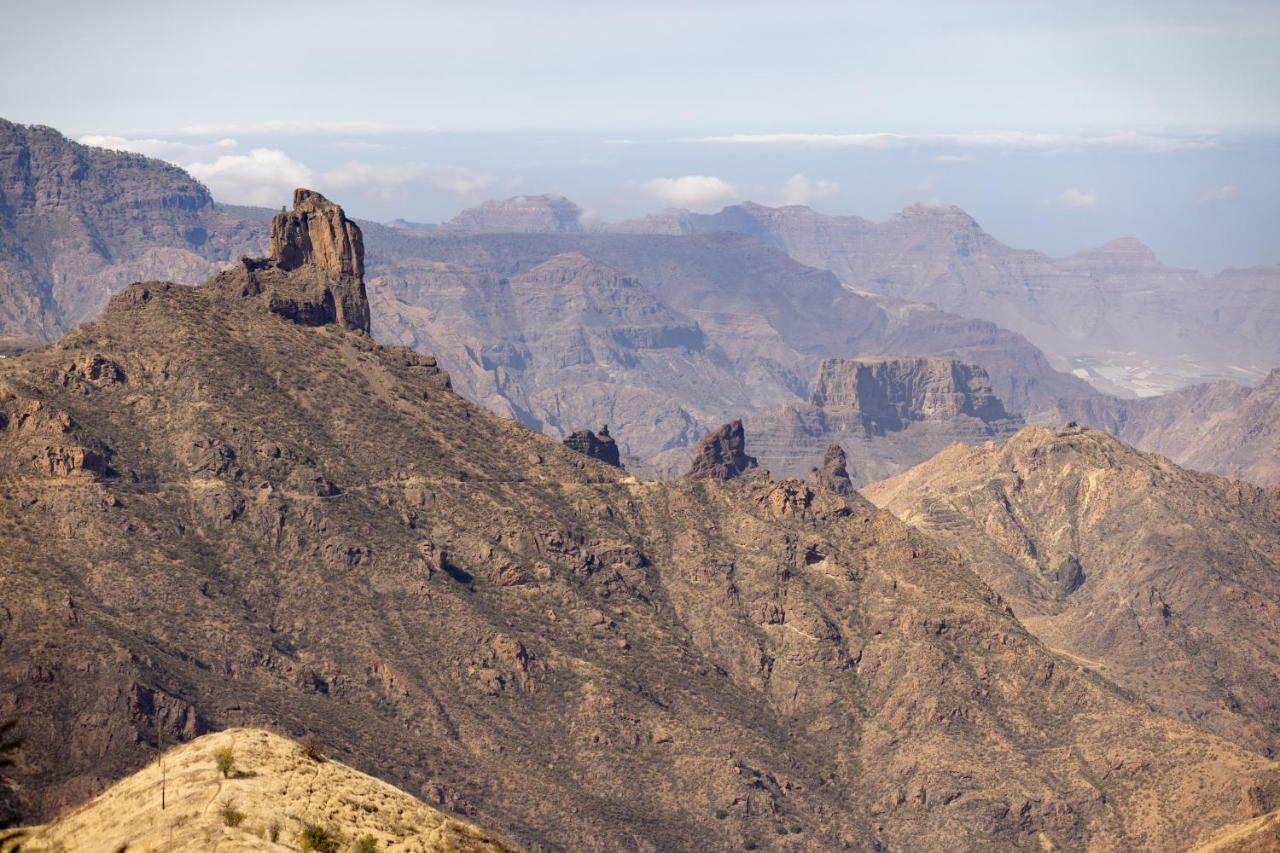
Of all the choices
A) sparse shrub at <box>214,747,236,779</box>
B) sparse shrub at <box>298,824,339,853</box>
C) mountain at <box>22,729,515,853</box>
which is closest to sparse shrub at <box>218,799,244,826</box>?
mountain at <box>22,729,515,853</box>

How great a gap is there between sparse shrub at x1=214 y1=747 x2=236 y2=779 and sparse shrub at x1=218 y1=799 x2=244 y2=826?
9.52 ft

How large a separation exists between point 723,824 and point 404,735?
1298 inches

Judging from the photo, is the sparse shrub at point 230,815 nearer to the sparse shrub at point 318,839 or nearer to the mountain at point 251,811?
the mountain at point 251,811

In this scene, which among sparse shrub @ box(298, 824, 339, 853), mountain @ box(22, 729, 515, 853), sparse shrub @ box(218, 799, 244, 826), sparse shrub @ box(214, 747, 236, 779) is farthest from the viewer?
sparse shrub @ box(214, 747, 236, 779)

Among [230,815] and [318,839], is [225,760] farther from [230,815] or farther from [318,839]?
[318,839]

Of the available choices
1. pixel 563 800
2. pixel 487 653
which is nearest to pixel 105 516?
pixel 487 653

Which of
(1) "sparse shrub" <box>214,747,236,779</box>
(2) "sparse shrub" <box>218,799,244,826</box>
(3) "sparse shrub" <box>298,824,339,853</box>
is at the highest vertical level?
(1) "sparse shrub" <box>214,747,236,779</box>

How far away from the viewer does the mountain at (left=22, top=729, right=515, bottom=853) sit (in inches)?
2911

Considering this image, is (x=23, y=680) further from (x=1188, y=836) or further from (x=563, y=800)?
(x=1188, y=836)

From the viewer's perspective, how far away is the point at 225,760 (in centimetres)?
7862

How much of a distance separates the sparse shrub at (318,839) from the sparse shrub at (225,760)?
194 inches

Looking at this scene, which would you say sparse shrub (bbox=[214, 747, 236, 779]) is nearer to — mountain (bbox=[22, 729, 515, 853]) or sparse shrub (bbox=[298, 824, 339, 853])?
mountain (bbox=[22, 729, 515, 853])

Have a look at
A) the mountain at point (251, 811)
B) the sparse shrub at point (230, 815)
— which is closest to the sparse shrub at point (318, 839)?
the mountain at point (251, 811)

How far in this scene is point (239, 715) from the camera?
17112 centimetres
